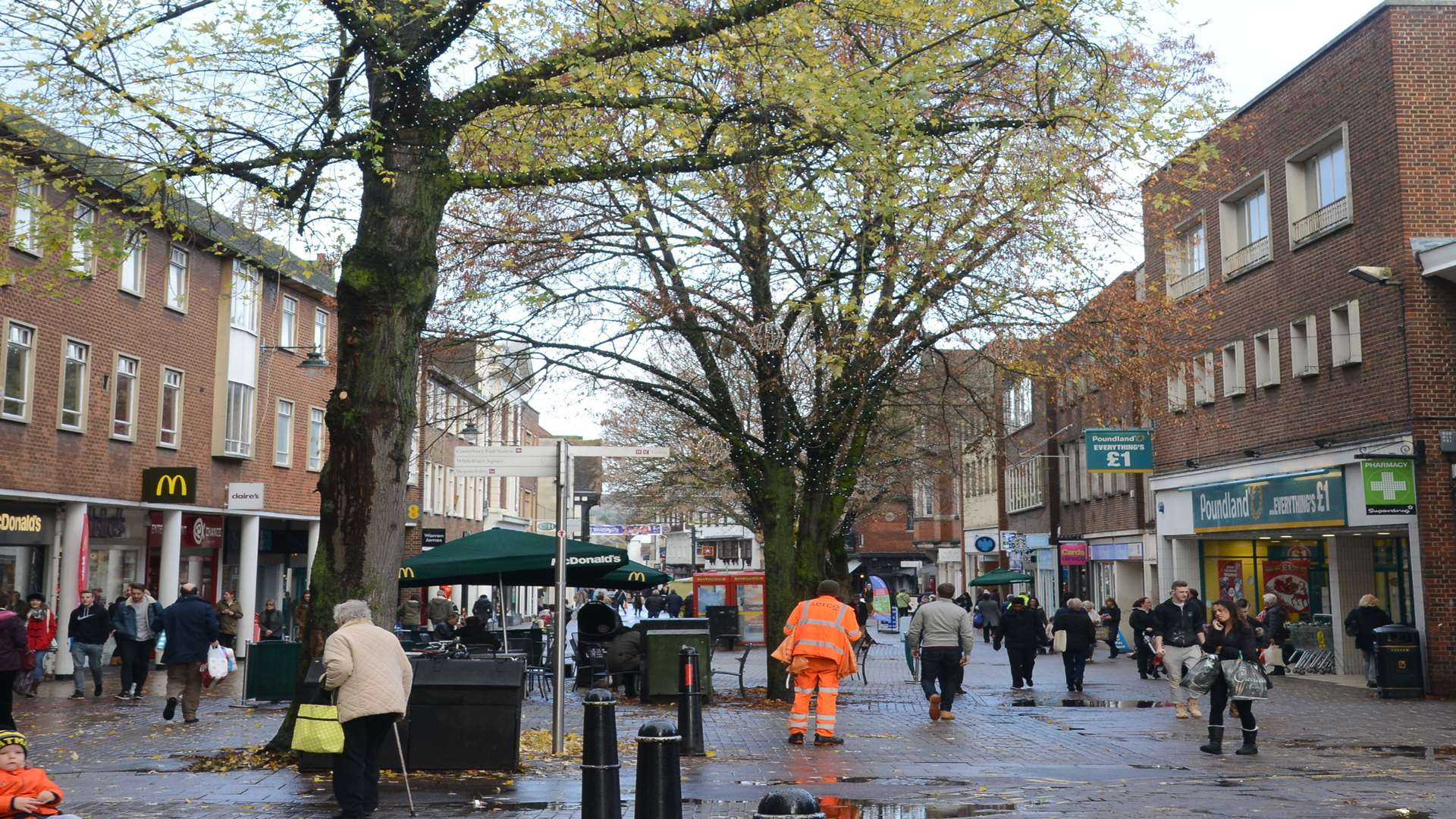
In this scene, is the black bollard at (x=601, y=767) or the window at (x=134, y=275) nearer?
the black bollard at (x=601, y=767)

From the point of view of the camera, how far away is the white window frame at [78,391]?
89.8 ft

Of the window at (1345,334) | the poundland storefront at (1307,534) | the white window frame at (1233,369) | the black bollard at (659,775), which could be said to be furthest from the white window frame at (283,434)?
the black bollard at (659,775)

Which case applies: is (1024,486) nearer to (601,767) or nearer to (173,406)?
(173,406)

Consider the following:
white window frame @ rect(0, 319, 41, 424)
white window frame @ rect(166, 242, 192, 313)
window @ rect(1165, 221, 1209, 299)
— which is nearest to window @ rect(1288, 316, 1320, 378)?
window @ rect(1165, 221, 1209, 299)

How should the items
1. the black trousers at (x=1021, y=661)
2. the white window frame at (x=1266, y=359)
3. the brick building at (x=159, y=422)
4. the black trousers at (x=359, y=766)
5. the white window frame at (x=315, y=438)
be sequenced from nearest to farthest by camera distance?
the black trousers at (x=359, y=766)
the black trousers at (x=1021, y=661)
the brick building at (x=159, y=422)
the white window frame at (x=1266, y=359)
the white window frame at (x=315, y=438)

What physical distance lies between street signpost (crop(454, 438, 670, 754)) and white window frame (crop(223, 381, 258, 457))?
2291 centimetres

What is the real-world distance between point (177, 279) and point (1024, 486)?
38.2m

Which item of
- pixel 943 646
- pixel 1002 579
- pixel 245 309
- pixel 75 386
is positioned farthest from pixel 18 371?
pixel 1002 579

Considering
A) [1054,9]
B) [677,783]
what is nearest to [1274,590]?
[1054,9]

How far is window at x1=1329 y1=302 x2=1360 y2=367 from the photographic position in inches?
979

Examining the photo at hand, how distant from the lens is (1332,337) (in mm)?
25766

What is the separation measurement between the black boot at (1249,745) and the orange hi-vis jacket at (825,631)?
3.75 m

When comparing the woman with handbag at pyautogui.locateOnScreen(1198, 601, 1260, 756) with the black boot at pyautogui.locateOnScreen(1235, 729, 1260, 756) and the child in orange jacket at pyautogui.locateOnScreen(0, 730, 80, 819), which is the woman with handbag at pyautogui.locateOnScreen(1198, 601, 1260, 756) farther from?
the child in orange jacket at pyautogui.locateOnScreen(0, 730, 80, 819)

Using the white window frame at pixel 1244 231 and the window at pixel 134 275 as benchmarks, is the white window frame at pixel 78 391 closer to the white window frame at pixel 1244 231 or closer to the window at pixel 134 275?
the window at pixel 134 275
